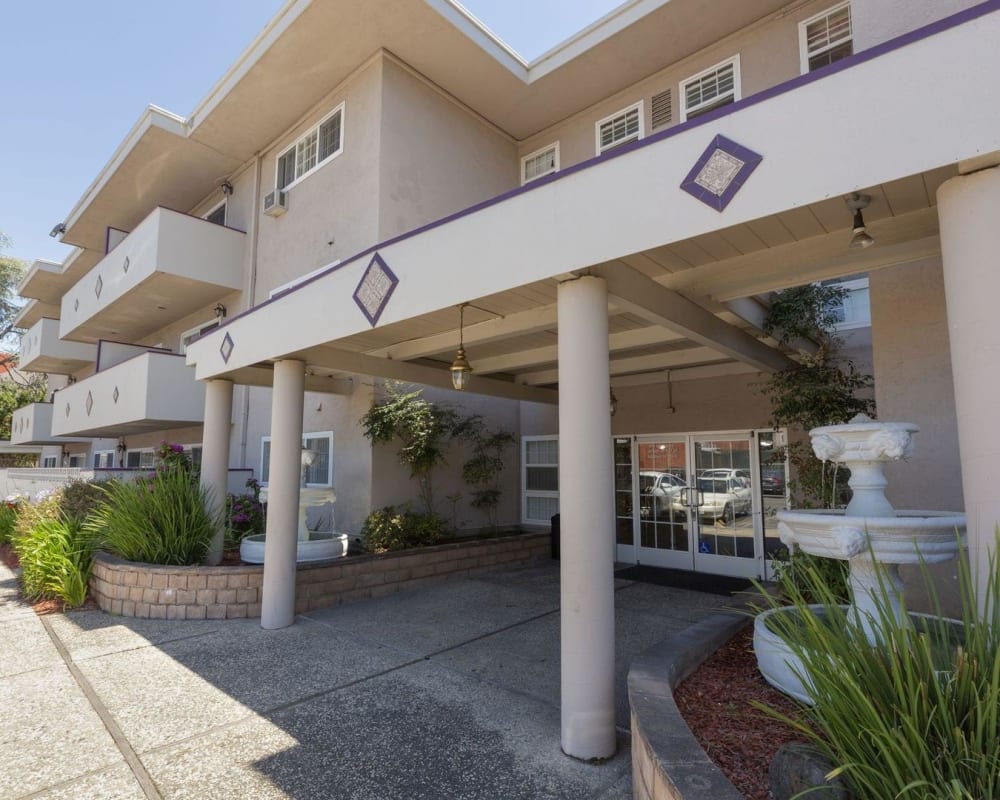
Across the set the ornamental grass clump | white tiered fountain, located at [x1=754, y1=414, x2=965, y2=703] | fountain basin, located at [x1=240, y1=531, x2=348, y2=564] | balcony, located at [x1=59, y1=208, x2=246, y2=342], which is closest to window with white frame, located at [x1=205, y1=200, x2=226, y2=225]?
balcony, located at [x1=59, y1=208, x2=246, y2=342]

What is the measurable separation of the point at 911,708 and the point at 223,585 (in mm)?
7242

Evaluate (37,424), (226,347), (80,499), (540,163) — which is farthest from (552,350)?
(37,424)

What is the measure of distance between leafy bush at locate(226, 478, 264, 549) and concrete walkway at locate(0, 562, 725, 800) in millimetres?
2076

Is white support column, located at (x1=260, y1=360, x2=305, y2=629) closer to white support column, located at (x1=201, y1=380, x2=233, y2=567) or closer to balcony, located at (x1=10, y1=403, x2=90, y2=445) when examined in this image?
white support column, located at (x1=201, y1=380, x2=233, y2=567)

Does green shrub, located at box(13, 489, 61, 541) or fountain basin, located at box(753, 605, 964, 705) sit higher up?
green shrub, located at box(13, 489, 61, 541)

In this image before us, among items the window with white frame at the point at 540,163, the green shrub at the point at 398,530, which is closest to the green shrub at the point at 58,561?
the green shrub at the point at 398,530

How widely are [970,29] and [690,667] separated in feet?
12.8

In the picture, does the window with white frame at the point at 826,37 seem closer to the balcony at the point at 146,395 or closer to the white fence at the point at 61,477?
the white fence at the point at 61,477

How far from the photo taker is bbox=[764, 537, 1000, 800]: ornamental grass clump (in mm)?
1954

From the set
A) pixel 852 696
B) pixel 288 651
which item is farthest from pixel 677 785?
pixel 288 651

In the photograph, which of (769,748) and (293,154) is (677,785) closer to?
(769,748)

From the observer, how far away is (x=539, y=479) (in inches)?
471

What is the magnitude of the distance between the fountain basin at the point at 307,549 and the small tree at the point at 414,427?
5.93ft

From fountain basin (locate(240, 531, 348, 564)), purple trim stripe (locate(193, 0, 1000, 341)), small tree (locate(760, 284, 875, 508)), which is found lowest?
fountain basin (locate(240, 531, 348, 564))
